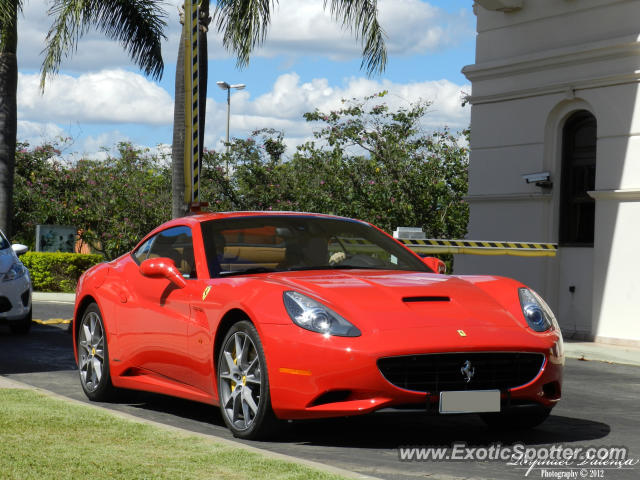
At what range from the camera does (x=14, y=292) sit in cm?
1430

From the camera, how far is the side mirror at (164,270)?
25.6 feet

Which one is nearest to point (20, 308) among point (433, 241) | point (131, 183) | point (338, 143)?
point (433, 241)

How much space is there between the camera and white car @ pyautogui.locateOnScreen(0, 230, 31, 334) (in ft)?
46.7

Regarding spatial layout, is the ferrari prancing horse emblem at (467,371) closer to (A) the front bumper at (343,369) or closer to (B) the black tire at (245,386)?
(A) the front bumper at (343,369)

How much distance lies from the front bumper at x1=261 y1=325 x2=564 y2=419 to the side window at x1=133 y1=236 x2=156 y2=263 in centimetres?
230

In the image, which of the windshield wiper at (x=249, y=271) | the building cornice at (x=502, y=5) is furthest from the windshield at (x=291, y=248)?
the building cornice at (x=502, y=5)

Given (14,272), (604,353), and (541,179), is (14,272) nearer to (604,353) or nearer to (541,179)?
(604,353)

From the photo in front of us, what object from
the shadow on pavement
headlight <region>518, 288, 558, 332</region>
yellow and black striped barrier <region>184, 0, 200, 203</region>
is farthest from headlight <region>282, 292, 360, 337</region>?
yellow and black striped barrier <region>184, 0, 200, 203</region>

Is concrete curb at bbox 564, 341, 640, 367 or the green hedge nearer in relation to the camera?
concrete curb at bbox 564, 341, 640, 367

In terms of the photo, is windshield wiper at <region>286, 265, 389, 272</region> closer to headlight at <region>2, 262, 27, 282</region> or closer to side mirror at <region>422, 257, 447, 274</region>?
side mirror at <region>422, 257, 447, 274</region>

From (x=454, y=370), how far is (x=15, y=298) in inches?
356

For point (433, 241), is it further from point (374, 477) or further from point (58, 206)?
point (58, 206)

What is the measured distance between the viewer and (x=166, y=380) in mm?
8008

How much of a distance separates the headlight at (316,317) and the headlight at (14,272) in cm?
837
